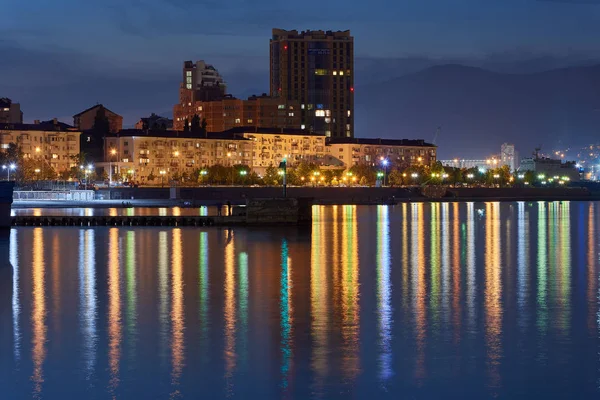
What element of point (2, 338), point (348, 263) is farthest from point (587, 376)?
point (348, 263)

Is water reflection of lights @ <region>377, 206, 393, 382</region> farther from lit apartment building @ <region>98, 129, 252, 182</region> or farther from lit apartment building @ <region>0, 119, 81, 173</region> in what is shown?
lit apartment building @ <region>0, 119, 81, 173</region>

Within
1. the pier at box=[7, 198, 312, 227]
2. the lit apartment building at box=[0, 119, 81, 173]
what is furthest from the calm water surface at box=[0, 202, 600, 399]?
the lit apartment building at box=[0, 119, 81, 173]

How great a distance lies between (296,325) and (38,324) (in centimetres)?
587

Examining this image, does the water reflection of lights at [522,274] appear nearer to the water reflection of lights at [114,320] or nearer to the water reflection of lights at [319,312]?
the water reflection of lights at [319,312]

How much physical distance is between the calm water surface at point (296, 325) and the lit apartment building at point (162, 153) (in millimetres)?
130087

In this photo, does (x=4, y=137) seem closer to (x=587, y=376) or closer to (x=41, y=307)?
(x=41, y=307)

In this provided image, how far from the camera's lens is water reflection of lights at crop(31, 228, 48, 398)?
1616cm

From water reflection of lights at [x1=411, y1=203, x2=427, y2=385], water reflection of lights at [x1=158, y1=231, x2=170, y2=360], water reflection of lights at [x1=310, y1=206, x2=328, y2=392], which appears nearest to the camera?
water reflection of lights at [x1=310, y1=206, x2=328, y2=392]

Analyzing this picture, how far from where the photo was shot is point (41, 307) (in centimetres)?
2381

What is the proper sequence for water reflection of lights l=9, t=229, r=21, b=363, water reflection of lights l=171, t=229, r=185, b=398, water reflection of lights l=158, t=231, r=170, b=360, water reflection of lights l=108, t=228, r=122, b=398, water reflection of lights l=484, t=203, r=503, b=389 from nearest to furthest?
water reflection of lights l=171, t=229, r=185, b=398 → water reflection of lights l=108, t=228, r=122, b=398 → water reflection of lights l=484, t=203, r=503, b=389 → water reflection of lights l=9, t=229, r=21, b=363 → water reflection of lights l=158, t=231, r=170, b=360

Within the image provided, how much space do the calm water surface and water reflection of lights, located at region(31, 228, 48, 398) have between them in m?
0.06

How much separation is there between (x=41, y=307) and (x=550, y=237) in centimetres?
3795

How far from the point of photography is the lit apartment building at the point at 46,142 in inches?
6373

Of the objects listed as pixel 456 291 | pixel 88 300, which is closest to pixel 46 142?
pixel 88 300
